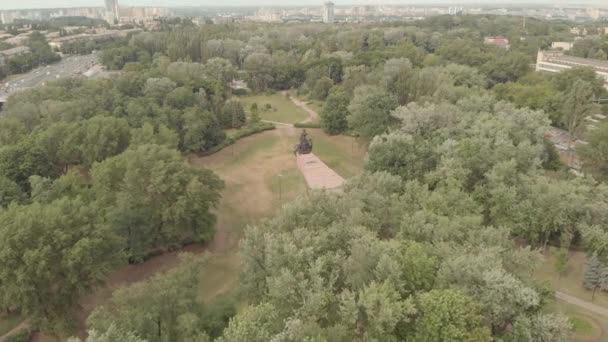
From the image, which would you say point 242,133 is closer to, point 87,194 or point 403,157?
point 403,157

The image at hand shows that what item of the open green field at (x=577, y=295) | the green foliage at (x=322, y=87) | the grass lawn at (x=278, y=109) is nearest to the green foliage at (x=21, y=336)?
the open green field at (x=577, y=295)

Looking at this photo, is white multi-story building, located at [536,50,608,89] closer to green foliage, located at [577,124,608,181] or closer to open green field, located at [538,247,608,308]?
green foliage, located at [577,124,608,181]

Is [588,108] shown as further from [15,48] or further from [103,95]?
[15,48]

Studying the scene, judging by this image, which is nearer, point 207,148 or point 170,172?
point 170,172

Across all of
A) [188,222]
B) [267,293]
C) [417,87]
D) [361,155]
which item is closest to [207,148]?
[361,155]

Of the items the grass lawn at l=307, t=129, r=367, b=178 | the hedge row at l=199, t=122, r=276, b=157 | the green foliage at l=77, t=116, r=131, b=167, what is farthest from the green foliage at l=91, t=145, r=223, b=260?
the hedge row at l=199, t=122, r=276, b=157

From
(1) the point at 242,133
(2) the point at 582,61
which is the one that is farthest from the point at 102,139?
(2) the point at 582,61

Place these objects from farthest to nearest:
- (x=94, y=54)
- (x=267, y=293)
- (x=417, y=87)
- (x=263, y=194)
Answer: (x=94, y=54) → (x=417, y=87) → (x=263, y=194) → (x=267, y=293)

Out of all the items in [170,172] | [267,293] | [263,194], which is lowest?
[263,194]
